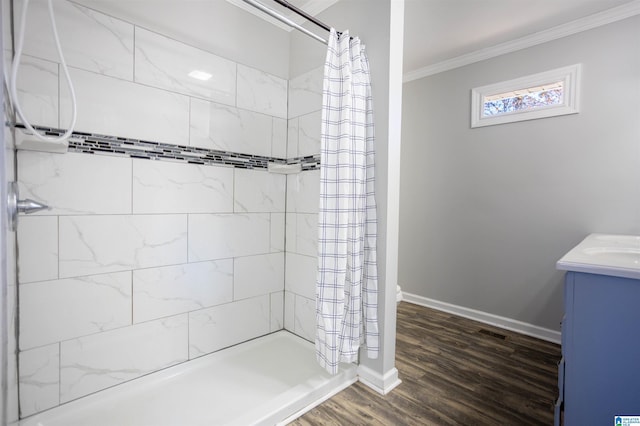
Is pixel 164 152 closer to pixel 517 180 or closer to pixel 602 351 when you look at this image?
pixel 602 351

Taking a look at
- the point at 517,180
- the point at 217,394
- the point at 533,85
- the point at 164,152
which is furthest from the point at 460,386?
the point at 533,85

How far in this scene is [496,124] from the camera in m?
2.63

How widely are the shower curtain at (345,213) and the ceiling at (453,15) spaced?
0.76m

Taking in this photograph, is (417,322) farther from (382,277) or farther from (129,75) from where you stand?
(129,75)

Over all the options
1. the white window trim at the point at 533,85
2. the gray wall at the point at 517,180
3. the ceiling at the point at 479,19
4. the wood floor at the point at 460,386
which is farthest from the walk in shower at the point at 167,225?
the white window trim at the point at 533,85

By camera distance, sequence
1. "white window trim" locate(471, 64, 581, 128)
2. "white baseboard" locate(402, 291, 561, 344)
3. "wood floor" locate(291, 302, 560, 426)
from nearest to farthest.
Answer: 1. "wood floor" locate(291, 302, 560, 426)
2. "white window trim" locate(471, 64, 581, 128)
3. "white baseboard" locate(402, 291, 561, 344)

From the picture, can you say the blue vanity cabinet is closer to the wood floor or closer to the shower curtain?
the wood floor

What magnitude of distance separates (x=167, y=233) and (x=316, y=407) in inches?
51.0

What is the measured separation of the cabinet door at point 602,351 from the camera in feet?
3.11

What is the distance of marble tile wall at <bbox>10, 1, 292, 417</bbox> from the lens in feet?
4.48

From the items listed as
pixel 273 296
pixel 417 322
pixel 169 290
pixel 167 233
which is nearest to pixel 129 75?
pixel 167 233

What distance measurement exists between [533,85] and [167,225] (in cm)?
302

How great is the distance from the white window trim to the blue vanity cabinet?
1.92m

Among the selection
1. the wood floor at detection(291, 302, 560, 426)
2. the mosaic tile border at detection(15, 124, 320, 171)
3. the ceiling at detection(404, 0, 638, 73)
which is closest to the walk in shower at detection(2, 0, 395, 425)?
the mosaic tile border at detection(15, 124, 320, 171)
